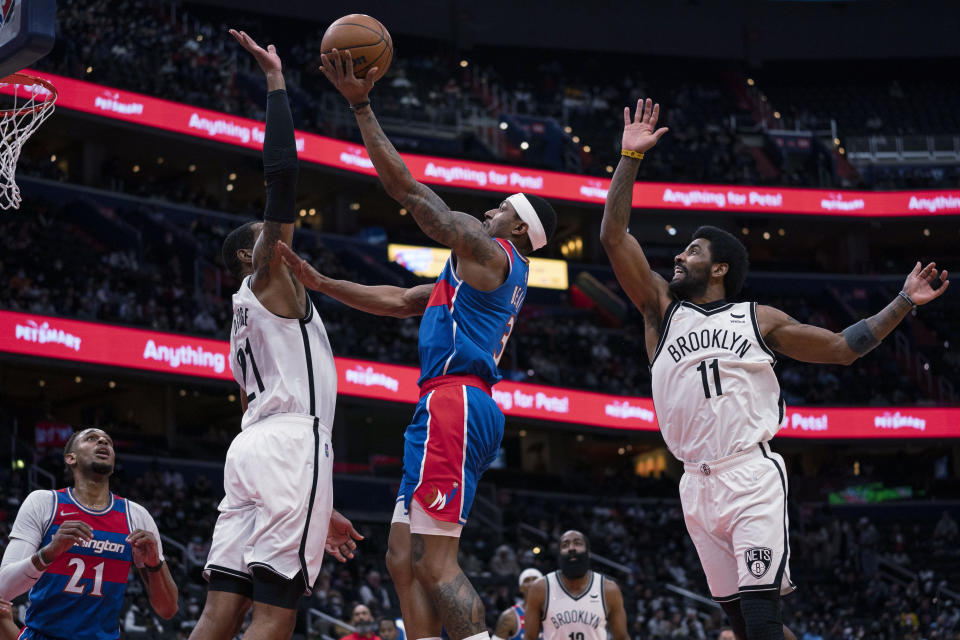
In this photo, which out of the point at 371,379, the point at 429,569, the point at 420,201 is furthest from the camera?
the point at 371,379

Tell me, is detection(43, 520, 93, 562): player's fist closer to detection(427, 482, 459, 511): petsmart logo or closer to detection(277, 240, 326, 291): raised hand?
detection(277, 240, 326, 291): raised hand

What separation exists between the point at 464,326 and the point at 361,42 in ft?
5.07

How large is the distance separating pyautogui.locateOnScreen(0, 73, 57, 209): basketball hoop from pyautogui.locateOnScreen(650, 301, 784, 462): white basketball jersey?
4.91 m

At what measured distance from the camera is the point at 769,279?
39.7 m

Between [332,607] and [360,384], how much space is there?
10083 millimetres

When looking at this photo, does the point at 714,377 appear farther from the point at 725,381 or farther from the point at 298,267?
the point at 298,267

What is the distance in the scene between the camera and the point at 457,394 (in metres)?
5.83

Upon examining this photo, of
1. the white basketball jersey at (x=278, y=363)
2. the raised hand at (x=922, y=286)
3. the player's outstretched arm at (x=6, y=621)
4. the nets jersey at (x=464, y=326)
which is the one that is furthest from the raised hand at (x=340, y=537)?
the raised hand at (x=922, y=286)

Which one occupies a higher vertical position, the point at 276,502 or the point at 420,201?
the point at 420,201

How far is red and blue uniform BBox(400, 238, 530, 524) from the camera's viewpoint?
5.68 meters

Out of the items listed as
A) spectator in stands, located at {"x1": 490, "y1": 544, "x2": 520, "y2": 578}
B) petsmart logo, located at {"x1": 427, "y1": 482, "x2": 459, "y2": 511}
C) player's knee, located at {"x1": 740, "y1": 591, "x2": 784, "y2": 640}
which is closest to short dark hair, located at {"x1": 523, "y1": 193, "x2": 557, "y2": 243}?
petsmart logo, located at {"x1": 427, "y1": 482, "x2": 459, "y2": 511}

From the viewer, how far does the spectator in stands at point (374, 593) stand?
67.3ft

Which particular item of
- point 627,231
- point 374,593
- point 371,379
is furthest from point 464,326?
point 371,379

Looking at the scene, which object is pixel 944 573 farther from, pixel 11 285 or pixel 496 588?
pixel 11 285
